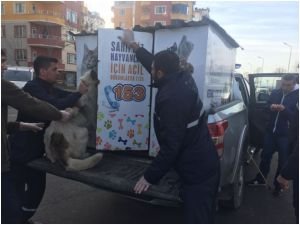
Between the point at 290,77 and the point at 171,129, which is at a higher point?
the point at 290,77

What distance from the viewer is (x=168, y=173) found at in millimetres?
3701

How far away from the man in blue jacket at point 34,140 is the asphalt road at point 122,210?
46cm

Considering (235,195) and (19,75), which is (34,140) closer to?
(235,195)

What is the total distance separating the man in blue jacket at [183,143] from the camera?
275cm

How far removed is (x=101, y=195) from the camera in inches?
200

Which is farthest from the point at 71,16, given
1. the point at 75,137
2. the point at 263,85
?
the point at 75,137

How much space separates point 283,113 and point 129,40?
2.80 metres

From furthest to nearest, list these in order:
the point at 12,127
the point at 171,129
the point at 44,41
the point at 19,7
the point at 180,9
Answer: the point at 19,7
the point at 180,9
the point at 44,41
the point at 12,127
the point at 171,129

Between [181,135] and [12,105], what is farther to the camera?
[12,105]

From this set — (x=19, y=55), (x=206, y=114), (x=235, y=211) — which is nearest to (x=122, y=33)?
(x=206, y=114)

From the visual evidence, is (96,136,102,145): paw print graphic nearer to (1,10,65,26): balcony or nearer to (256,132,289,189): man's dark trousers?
(256,132,289,189): man's dark trousers

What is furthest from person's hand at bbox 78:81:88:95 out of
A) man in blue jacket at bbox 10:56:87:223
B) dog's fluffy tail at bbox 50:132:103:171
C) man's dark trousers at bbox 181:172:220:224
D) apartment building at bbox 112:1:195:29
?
apartment building at bbox 112:1:195:29

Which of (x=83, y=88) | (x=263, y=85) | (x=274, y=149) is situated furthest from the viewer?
(x=263, y=85)

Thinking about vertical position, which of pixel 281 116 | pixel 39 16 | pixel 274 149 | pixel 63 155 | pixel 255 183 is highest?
pixel 39 16
